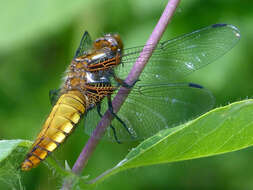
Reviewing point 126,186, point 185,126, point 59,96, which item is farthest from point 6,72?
point 185,126

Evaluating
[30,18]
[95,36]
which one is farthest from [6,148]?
[95,36]

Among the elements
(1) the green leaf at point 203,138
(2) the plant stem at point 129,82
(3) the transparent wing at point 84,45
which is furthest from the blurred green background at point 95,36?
(1) the green leaf at point 203,138

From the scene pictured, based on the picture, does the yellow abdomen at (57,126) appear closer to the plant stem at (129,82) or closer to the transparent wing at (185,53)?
the plant stem at (129,82)

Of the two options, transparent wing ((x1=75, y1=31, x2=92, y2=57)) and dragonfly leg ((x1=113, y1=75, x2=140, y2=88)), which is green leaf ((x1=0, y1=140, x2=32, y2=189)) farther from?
transparent wing ((x1=75, y1=31, x2=92, y2=57))

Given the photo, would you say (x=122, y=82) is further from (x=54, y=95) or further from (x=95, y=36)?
(x=95, y=36)

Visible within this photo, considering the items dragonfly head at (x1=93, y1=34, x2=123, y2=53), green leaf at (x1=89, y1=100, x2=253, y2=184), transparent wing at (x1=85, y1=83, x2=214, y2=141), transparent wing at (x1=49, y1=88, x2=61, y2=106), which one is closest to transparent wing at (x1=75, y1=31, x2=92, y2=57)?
dragonfly head at (x1=93, y1=34, x2=123, y2=53)

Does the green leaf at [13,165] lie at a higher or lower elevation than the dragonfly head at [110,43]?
lower

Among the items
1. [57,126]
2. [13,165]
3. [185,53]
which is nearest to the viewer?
[13,165]
